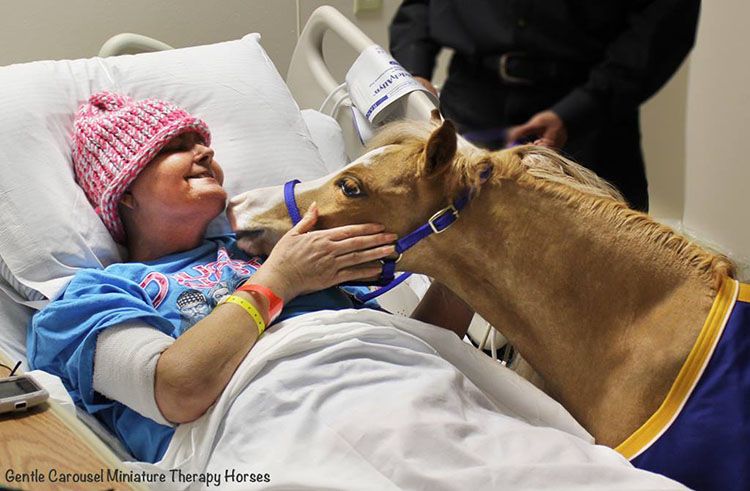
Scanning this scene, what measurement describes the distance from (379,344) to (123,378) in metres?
0.41

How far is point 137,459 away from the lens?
4.77 feet

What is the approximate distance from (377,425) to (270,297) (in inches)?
13.0

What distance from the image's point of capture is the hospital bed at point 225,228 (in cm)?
119

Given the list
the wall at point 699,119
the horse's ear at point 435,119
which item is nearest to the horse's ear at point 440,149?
the horse's ear at point 435,119

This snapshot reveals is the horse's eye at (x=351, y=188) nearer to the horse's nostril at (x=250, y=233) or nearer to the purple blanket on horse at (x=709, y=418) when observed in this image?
the horse's nostril at (x=250, y=233)

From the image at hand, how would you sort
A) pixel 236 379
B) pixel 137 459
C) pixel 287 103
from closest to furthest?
pixel 236 379, pixel 137 459, pixel 287 103

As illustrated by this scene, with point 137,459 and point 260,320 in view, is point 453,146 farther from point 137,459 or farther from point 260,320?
point 137,459

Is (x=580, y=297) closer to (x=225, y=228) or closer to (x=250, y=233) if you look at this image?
(x=250, y=233)

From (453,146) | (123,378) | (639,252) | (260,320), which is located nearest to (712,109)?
(639,252)

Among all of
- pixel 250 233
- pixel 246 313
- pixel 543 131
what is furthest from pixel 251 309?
pixel 543 131

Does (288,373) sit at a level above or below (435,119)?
below

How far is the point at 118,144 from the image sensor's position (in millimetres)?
1710

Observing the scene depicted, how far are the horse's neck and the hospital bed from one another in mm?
81

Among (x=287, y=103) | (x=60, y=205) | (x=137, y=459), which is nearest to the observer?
(x=137, y=459)
